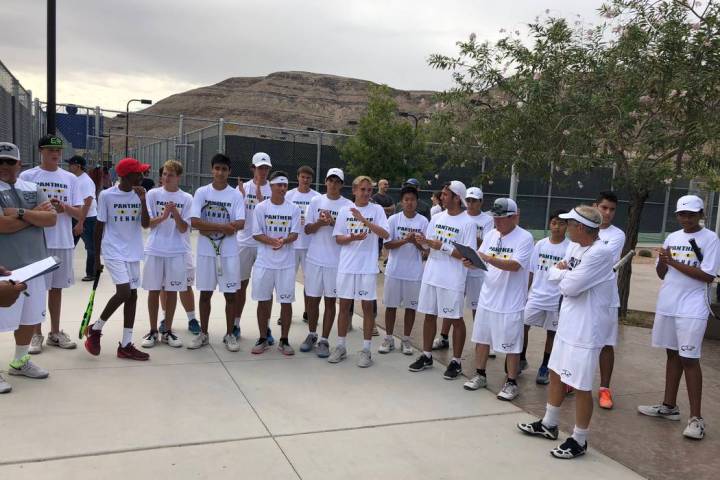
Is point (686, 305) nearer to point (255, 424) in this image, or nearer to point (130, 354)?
point (255, 424)

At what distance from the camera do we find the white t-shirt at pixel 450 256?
18.9 feet

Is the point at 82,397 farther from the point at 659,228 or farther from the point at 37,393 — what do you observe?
the point at 659,228

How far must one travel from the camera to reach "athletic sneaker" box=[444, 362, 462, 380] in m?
5.69

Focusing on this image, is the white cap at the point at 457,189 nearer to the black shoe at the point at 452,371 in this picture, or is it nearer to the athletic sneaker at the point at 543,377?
the black shoe at the point at 452,371

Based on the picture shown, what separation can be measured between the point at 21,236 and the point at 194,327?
8.23ft

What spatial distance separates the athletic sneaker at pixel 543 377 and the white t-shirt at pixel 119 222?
13.9 ft

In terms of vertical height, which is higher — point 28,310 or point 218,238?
point 218,238

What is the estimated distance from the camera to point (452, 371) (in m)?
5.71

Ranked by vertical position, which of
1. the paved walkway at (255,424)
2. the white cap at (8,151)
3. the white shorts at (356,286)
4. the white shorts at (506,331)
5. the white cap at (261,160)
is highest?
the white cap at (261,160)

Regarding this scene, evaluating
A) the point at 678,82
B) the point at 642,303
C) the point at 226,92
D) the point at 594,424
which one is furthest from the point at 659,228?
the point at 226,92

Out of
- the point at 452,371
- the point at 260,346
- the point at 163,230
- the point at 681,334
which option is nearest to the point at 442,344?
the point at 452,371

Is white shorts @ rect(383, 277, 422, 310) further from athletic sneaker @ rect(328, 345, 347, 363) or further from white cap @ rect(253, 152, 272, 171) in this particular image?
white cap @ rect(253, 152, 272, 171)

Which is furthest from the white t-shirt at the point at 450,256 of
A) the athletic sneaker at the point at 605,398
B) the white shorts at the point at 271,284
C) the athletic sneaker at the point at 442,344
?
the athletic sneaker at the point at 605,398

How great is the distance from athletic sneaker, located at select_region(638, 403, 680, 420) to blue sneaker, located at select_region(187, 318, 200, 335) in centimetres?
476
